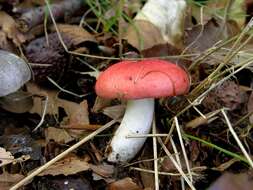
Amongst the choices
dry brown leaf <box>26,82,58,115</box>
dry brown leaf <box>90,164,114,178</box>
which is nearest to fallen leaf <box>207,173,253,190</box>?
dry brown leaf <box>90,164,114,178</box>

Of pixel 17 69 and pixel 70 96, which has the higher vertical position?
pixel 17 69

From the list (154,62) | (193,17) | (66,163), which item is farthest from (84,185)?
(193,17)

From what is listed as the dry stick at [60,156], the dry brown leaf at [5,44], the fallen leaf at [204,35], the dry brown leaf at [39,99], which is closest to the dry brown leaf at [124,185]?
the dry stick at [60,156]

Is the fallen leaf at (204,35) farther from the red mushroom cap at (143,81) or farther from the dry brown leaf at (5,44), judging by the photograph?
the dry brown leaf at (5,44)

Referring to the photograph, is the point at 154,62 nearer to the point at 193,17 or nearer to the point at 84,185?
the point at 84,185

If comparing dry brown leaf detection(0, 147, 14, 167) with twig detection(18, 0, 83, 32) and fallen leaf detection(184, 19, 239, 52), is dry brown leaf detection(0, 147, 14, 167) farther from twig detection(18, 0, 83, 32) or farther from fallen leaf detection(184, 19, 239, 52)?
fallen leaf detection(184, 19, 239, 52)

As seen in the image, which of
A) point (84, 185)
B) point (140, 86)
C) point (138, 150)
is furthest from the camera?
point (138, 150)
